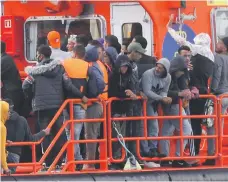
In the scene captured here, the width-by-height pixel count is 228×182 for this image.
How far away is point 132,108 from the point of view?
1423 cm

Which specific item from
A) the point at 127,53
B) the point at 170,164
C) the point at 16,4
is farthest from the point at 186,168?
the point at 16,4

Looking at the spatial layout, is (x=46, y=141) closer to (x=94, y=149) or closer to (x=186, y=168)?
(x=94, y=149)

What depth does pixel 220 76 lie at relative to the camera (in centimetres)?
1483

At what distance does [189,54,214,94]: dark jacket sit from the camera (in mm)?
14617

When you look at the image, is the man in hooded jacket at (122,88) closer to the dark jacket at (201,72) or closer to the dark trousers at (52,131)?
the dark trousers at (52,131)

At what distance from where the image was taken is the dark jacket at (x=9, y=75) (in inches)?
573

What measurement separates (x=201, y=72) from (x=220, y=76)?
308 mm

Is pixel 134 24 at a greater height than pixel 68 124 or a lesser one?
greater

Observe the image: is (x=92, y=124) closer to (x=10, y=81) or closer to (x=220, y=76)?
(x=10, y=81)

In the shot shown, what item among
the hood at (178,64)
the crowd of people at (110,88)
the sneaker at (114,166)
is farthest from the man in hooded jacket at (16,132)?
the hood at (178,64)

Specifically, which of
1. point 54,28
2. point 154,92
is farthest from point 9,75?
point 154,92

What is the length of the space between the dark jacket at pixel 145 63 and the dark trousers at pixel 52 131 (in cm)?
115

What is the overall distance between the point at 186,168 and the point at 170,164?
2.64 feet

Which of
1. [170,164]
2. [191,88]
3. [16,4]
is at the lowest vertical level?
[170,164]
